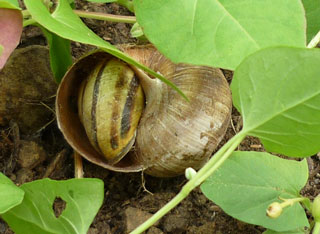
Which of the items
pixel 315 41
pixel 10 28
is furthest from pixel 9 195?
pixel 315 41

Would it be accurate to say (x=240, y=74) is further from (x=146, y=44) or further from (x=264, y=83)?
(x=146, y=44)

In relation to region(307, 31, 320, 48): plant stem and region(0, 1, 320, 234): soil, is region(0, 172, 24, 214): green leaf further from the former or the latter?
region(307, 31, 320, 48): plant stem

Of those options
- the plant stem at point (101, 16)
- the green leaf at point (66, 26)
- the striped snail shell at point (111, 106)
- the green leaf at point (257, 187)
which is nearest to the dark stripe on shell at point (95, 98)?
the striped snail shell at point (111, 106)

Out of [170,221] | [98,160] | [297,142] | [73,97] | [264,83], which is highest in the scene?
[264,83]

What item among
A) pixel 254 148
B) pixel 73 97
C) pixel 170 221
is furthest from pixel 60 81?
pixel 254 148

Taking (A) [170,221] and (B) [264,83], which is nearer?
(B) [264,83]
